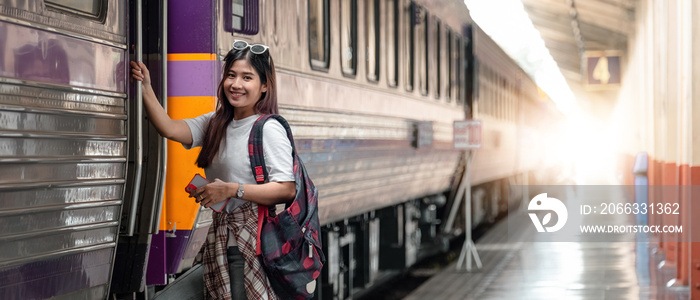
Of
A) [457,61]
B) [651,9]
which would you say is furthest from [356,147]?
[651,9]

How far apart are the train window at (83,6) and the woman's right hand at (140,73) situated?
0.25 metres

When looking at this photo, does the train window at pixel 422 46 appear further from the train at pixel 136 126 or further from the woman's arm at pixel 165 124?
the woman's arm at pixel 165 124

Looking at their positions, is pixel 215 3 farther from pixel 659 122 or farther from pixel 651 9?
pixel 651 9

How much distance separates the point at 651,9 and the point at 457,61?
2.76 m

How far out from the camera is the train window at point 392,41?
10.0 m

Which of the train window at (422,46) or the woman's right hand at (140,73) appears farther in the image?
the train window at (422,46)

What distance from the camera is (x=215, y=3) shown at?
17.1 feet

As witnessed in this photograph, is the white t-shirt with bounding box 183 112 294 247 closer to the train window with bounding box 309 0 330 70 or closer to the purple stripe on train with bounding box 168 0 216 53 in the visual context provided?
the purple stripe on train with bounding box 168 0 216 53

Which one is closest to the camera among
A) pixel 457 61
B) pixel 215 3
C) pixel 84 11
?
pixel 84 11

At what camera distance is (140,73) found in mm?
4504

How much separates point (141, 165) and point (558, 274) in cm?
867

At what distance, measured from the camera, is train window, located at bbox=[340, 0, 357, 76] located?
8273 mm

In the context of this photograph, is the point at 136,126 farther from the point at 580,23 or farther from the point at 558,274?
the point at 580,23

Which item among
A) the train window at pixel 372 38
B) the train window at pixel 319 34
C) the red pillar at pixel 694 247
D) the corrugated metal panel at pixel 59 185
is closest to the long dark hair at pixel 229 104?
the corrugated metal panel at pixel 59 185
